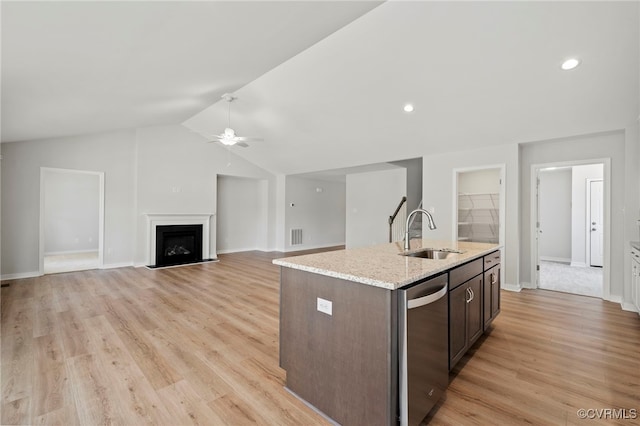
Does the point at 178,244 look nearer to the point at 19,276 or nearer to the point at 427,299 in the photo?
the point at 19,276

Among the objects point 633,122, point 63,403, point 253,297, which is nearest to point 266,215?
point 253,297

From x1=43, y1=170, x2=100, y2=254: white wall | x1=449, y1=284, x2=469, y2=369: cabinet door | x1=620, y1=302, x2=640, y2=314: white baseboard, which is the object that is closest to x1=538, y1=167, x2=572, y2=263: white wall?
x1=620, y1=302, x2=640, y2=314: white baseboard

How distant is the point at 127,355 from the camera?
252cm

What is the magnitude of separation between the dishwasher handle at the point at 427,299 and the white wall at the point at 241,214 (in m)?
7.80

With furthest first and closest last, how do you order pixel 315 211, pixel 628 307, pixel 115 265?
pixel 315 211
pixel 115 265
pixel 628 307

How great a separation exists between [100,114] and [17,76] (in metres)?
2.14

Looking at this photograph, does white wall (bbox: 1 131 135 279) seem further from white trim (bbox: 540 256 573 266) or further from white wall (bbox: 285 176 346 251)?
white trim (bbox: 540 256 573 266)

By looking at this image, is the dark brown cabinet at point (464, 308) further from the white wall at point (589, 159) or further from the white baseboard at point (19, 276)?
the white baseboard at point (19, 276)

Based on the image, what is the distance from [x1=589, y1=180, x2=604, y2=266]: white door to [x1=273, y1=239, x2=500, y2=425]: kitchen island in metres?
6.36

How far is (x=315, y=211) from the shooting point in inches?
403

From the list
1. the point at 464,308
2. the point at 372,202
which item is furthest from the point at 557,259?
the point at 464,308

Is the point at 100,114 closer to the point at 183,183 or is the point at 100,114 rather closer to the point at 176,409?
the point at 183,183

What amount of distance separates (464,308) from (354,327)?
1177 mm

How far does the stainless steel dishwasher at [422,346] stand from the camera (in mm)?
1494
